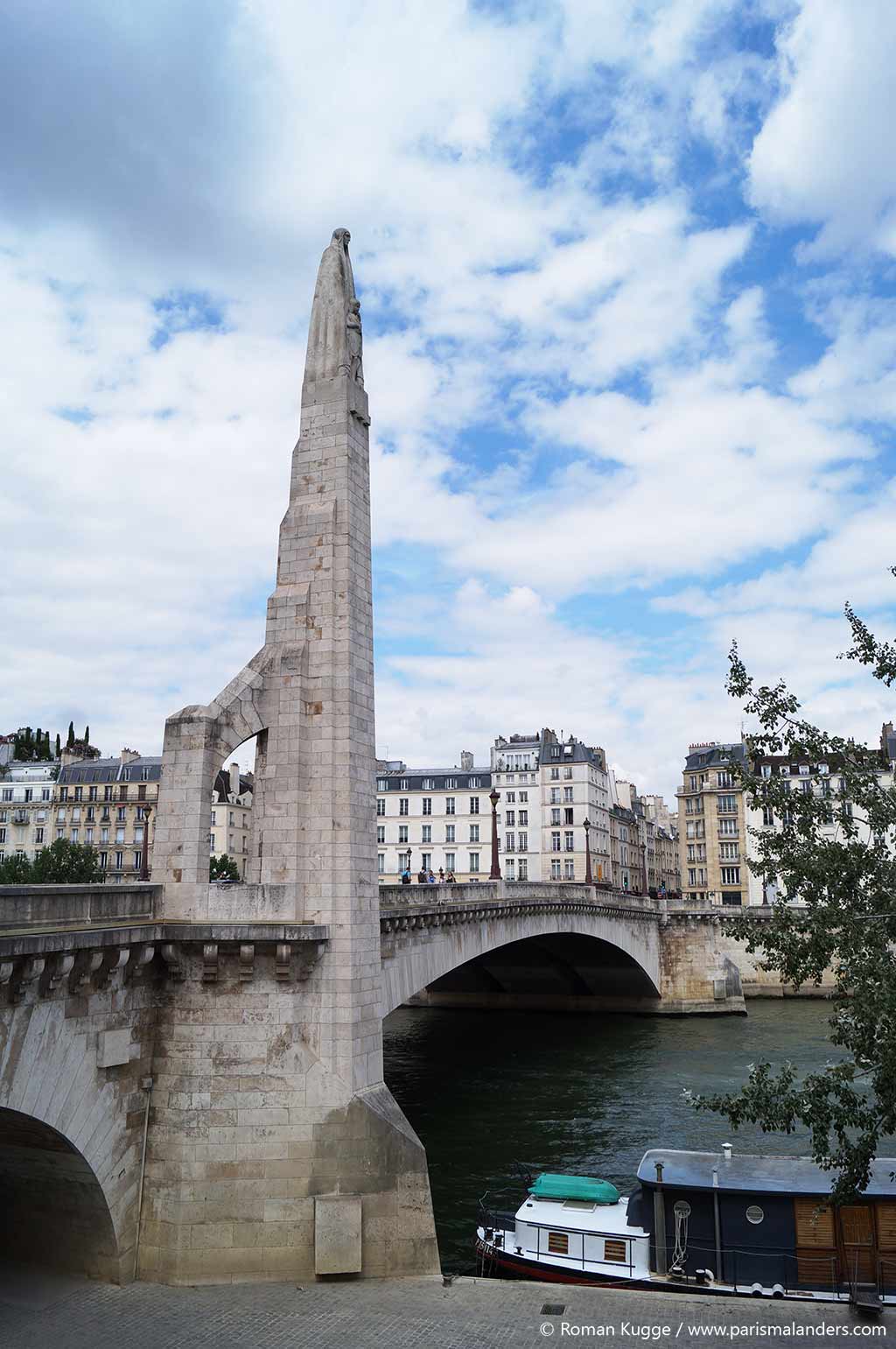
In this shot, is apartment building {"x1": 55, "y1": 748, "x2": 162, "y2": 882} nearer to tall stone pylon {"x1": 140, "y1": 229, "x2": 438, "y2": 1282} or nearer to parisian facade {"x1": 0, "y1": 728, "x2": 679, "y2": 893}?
parisian facade {"x1": 0, "y1": 728, "x2": 679, "y2": 893}

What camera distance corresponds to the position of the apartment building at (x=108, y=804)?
92250 mm

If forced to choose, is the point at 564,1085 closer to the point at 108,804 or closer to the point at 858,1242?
the point at 858,1242

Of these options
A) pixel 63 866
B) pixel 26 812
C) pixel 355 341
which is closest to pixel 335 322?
pixel 355 341

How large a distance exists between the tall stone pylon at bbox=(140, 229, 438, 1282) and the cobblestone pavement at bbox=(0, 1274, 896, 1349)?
0.75 metres

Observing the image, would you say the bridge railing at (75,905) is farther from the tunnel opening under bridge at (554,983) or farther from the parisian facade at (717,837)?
the parisian facade at (717,837)

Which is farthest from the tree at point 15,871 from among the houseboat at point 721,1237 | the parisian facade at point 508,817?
the houseboat at point 721,1237

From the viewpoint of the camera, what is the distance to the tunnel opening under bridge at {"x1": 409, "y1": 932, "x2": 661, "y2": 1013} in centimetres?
6203

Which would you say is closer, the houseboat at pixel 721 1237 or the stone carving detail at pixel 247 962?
the stone carving detail at pixel 247 962

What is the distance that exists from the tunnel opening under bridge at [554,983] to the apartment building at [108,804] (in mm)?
34635

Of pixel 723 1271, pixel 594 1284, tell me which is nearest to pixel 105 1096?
pixel 594 1284

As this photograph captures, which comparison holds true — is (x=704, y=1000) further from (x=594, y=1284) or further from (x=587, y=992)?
(x=594, y=1284)

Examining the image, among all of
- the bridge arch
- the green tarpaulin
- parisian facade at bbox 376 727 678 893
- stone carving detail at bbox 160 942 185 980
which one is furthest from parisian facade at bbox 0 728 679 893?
stone carving detail at bbox 160 942 185 980

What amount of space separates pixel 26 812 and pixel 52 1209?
86669 mm

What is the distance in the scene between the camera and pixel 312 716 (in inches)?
814
